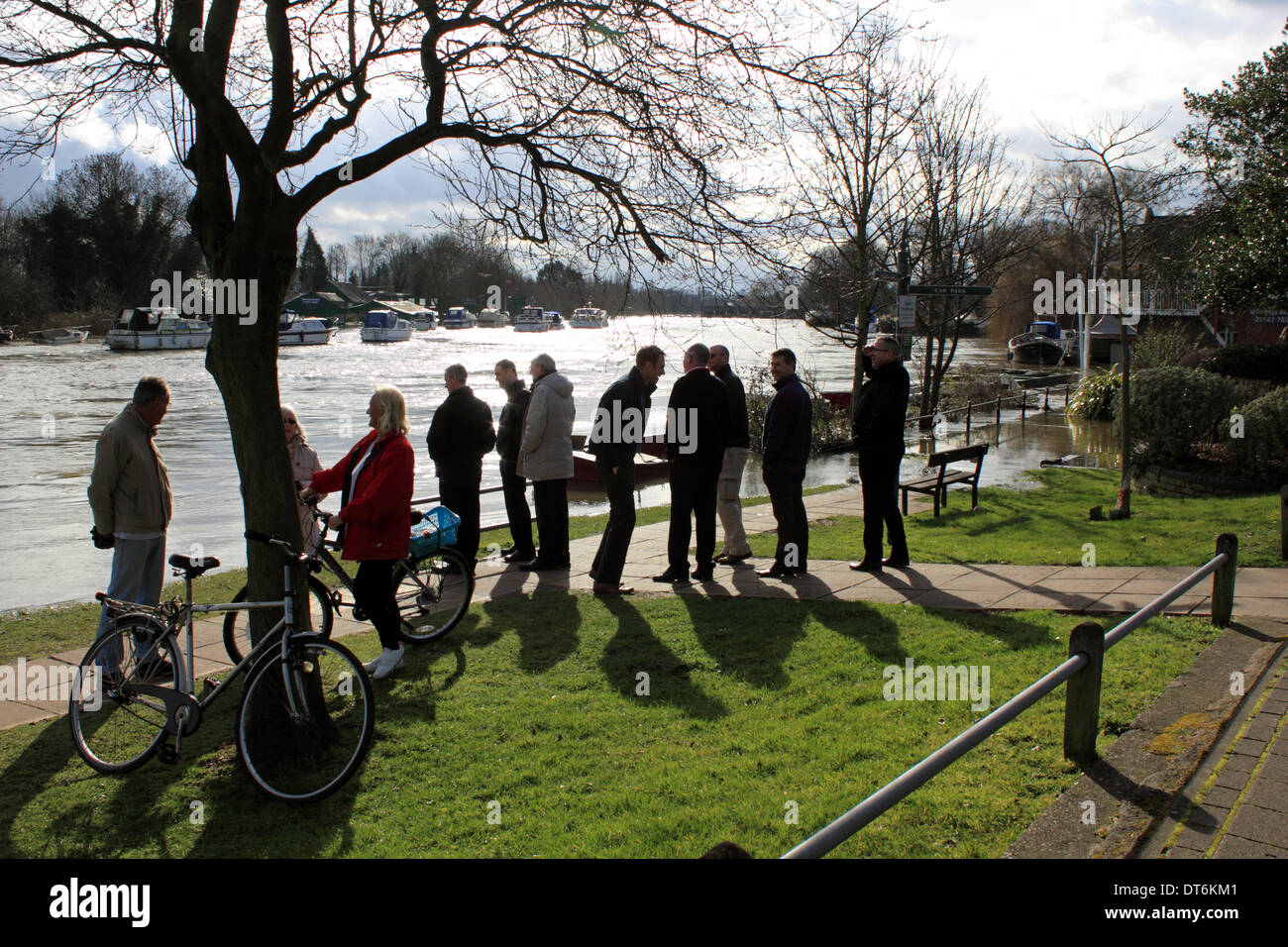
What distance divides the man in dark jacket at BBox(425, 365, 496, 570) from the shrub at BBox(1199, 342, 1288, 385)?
1447cm

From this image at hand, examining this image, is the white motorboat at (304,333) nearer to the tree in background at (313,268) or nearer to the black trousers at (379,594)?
the tree in background at (313,268)

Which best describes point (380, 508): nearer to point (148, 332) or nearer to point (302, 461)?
point (302, 461)

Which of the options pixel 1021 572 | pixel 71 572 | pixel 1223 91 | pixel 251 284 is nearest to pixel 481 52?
pixel 251 284

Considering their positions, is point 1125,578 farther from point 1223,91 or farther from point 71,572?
point 1223,91

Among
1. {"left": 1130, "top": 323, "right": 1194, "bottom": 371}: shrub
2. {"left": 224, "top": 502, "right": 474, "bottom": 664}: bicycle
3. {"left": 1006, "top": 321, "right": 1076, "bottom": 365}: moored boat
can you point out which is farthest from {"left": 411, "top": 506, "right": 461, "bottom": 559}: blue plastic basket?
{"left": 1006, "top": 321, "right": 1076, "bottom": 365}: moored boat

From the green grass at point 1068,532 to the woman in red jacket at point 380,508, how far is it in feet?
16.2

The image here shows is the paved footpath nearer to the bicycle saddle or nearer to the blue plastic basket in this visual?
the blue plastic basket

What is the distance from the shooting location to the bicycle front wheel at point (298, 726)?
180 inches

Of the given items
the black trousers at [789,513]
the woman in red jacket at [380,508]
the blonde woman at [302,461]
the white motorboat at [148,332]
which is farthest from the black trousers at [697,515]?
the white motorboat at [148,332]

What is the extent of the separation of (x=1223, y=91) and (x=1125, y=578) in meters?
14.9

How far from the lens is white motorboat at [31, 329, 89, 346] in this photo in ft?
237

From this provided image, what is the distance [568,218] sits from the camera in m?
6.91

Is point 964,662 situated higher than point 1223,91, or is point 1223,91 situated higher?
point 1223,91

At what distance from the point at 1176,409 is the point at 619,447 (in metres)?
10.6
